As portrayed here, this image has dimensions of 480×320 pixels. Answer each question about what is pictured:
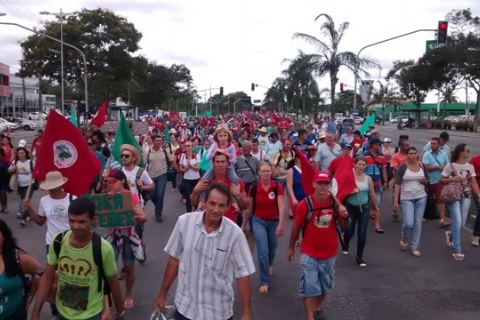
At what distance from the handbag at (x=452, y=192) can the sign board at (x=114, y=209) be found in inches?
183

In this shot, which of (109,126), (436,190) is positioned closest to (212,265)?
(436,190)

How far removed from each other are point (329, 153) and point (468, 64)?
131 ft

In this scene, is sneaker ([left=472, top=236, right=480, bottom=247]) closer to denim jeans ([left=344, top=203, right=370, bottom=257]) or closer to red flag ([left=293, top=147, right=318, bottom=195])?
denim jeans ([left=344, top=203, right=370, bottom=257])

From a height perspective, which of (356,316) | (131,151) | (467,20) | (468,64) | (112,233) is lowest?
(356,316)

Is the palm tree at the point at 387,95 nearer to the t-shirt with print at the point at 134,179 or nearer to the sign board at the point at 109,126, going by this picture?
the sign board at the point at 109,126

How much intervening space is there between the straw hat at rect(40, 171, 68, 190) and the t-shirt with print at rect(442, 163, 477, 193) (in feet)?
18.1

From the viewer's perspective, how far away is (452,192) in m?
7.64

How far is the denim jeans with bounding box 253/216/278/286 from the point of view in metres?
6.20

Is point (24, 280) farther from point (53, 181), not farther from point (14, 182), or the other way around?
point (14, 182)

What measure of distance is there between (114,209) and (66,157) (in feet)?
2.37

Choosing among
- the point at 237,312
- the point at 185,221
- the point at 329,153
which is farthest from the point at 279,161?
the point at 185,221

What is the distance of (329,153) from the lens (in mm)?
10383

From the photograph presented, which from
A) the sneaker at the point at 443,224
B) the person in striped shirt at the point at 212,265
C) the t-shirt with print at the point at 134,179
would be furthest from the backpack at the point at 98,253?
the sneaker at the point at 443,224

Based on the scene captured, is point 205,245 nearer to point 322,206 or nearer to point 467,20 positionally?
point 322,206
